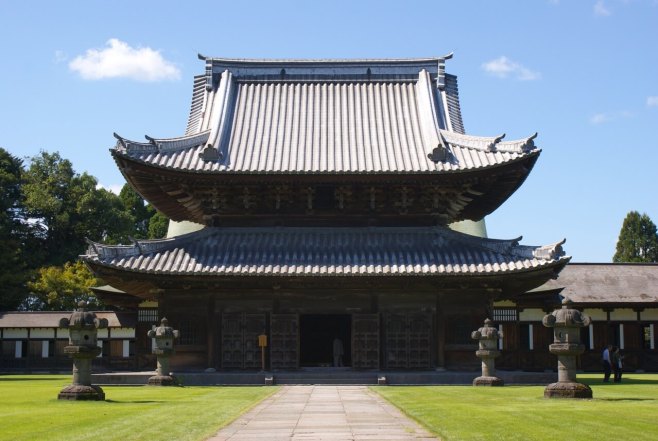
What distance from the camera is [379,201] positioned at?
119ft

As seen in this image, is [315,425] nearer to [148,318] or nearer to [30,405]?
[30,405]

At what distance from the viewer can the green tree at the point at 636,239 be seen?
102m

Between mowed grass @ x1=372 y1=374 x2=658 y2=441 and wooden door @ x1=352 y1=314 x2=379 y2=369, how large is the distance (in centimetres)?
848

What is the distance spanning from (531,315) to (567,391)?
2961 cm

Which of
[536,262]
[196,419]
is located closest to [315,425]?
[196,419]

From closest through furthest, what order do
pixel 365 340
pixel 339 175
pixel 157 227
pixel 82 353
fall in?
1. pixel 82 353
2. pixel 339 175
3. pixel 365 340
4. pixel 157 227

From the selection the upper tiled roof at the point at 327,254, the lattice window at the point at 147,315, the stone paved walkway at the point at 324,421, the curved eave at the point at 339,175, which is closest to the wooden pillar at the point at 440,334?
the upper tiled roof at the point at 327,254

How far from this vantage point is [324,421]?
57.4ft

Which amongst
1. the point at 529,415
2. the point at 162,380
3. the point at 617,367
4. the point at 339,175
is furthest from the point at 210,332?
the point at 529,415

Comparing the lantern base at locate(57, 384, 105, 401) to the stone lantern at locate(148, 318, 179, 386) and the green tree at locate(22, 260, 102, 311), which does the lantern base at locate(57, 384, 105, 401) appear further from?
the green tree at locate(22, 260, 102, 311)

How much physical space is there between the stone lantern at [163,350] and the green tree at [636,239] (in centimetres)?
8108

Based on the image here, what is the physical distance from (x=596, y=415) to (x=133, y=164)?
22044mm

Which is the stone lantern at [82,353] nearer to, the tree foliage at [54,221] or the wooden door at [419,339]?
the wooden door at [419,339]

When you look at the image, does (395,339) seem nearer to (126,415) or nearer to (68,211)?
(126,415)
